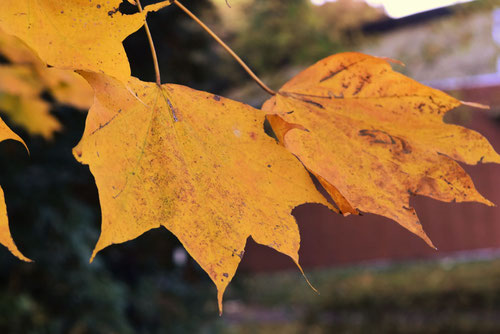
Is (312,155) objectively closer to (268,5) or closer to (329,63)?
(329,63)

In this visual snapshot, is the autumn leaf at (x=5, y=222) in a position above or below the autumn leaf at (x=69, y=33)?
below

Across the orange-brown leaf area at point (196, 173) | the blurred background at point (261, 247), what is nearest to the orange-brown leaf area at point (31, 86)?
the blurred background at point (261, 247)

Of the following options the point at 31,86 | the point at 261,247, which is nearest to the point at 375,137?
the point at 31,86

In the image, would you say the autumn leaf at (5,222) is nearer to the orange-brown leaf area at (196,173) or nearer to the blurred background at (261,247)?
the orange-brown leaf area at (196,173)

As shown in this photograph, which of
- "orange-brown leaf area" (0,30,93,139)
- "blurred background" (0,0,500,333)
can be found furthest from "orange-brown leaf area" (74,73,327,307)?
"blurred background" (0,0,500,333)

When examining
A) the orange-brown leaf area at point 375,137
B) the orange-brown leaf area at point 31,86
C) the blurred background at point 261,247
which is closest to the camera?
the orange-brown leaf area at point 375,137

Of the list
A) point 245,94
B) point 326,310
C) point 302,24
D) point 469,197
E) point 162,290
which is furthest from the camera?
point 326,310

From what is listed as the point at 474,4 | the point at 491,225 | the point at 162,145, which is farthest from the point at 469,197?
the point at 491,225

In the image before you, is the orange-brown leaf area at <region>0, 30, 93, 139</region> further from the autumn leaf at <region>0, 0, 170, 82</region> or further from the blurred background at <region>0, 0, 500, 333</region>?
the autumn leaf at <region>0, 0, 170, 82</region>
